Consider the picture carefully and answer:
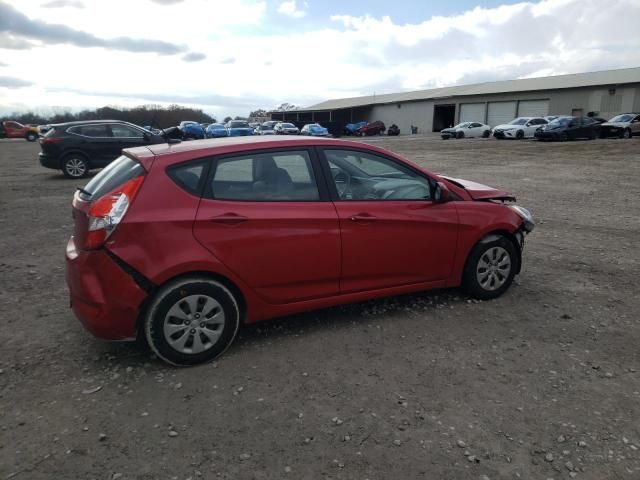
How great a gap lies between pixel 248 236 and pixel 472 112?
50.1m

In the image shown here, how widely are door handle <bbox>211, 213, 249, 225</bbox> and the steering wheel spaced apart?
0.87 meters

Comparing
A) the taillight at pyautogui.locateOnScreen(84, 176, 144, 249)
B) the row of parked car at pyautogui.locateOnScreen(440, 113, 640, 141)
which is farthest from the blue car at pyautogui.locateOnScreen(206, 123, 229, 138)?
the taillight at pyautogui.locateOnScreen(84, 176, 144, 249)

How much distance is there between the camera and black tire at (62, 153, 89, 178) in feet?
45.1

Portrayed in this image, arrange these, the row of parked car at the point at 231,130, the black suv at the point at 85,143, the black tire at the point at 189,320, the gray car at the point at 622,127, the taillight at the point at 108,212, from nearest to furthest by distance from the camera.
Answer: the taillight at the point at 108,212 → the black tire at the point at 189,320 → the black suv at the point at 85,143 → the gray car at the point at 622,127 → the row of parked car at the point at 231,130

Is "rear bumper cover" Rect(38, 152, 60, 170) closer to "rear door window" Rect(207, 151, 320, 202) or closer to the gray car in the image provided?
"rear door window" Rect(207, 151, 320, 202)

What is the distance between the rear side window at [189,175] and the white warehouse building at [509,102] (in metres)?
42.3

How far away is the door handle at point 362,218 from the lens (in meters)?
3.94

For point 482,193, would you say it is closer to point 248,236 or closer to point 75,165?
point 248,236

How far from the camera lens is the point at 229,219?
3.53 m

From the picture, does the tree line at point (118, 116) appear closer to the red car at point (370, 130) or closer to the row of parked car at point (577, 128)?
the red car at point (370, 130)

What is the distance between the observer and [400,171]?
4.38 metres

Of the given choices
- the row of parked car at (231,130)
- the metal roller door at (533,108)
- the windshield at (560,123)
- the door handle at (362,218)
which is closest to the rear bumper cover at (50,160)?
the door handle at (362,218)

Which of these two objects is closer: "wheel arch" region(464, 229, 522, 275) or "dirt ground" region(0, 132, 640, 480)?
"dirt ground" region(0, 132, 640, 480)

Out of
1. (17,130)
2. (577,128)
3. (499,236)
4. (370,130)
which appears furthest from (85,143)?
(370,130)
